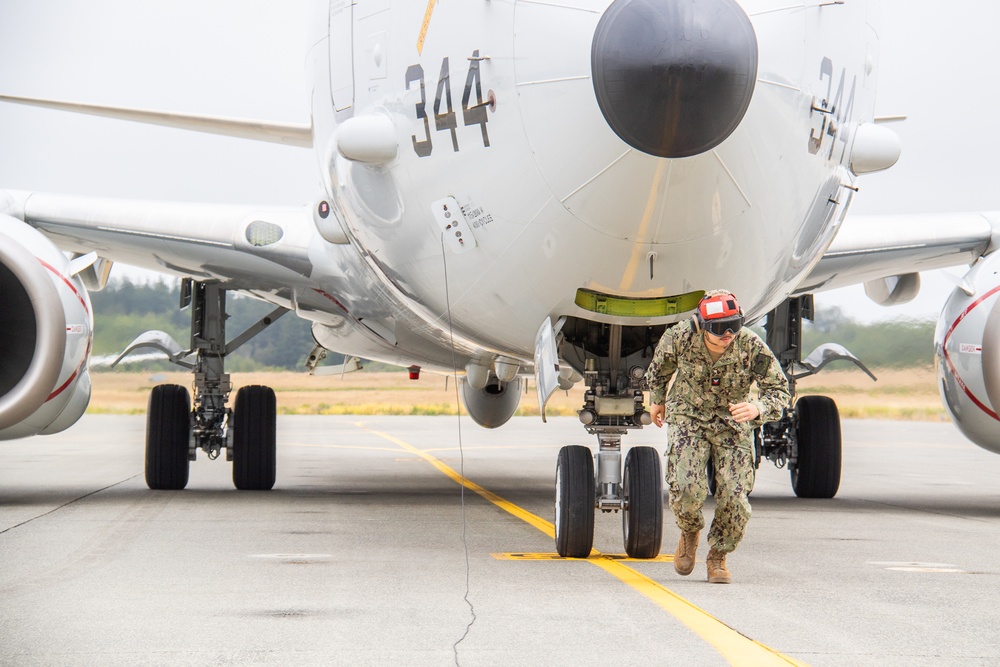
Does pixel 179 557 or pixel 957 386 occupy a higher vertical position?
pixel 957 386

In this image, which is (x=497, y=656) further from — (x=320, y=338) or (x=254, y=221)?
(x=320, y=338)

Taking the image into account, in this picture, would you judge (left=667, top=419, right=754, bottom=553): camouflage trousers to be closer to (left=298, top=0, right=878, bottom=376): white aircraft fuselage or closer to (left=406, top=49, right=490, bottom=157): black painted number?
(left=298, top=0, right=878, bottom=376): white aircraft fuselage

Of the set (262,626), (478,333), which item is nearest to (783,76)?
(478,333)

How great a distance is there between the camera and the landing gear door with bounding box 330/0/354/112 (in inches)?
256

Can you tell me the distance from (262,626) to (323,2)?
12.6ft

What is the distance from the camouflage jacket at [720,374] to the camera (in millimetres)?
5719

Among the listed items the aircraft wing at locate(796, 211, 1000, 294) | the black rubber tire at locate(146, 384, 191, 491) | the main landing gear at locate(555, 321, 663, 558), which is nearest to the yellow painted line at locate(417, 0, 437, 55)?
the main landing gear at locate(555, 321, 663, 558)

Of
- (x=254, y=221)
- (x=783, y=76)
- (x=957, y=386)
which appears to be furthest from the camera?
(x=254, y=221)

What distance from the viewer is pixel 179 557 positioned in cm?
642

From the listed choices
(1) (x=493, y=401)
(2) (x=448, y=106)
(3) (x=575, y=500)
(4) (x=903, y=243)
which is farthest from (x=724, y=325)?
(1) (x=493, y=401)

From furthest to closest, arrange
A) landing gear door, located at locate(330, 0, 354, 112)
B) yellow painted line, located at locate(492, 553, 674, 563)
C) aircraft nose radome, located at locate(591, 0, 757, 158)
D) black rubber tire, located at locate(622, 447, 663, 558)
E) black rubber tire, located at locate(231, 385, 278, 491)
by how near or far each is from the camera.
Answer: black rubber tire, located at locate(231, 385, 278, 491) < landing gear door, located at locate(330, 0, 354, 112) < yellow painted line, located at locate(492, 553, 674, 563) < black rubber tire, located at locate(622, 447, 663, 558) < aircraft nose radome, located at locate(591, 0, 757, 158)

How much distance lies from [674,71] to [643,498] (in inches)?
90.6

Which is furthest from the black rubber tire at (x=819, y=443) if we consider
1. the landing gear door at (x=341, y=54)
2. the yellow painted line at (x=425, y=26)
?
the yellow painted line at (x=425, y=26)

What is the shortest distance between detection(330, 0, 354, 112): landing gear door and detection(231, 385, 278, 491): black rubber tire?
15.6ft
